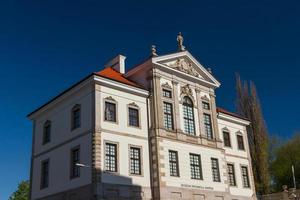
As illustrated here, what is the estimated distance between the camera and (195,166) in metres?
31.8

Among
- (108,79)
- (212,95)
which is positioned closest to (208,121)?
(212,95)

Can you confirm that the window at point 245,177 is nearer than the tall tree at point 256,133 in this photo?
Yes

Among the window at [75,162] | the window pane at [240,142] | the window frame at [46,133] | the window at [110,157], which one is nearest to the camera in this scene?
the window at [110,157]

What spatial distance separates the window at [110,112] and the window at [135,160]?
2.68 m

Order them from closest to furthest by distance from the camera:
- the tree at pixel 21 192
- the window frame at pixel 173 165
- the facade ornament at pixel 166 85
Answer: the window frame at pixel 173 165 < the facade ornament at pixel 166 85 < the tree at pixel 21 192

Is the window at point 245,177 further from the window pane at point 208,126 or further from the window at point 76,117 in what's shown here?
the window at point 76,117

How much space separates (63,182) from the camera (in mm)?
28859

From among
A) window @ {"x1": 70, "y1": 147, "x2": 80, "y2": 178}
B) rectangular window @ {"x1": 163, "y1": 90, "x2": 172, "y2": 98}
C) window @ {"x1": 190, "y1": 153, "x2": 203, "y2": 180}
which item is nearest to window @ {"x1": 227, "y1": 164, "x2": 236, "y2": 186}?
window @ {"x1": 190, "y1": 153, "x2": 203, "y2": 180}

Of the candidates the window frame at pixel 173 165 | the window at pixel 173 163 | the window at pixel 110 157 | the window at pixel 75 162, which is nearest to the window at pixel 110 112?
the window at pixel 110 157

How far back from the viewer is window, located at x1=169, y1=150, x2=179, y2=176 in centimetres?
2994

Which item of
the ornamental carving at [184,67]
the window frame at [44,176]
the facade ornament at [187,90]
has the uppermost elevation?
the ornamental carving at [184,67]

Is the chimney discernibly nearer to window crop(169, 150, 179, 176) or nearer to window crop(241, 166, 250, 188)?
window crop(169, 150, 179, 176)

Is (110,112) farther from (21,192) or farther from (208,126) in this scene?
(21,192)

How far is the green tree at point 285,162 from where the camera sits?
174 ft
